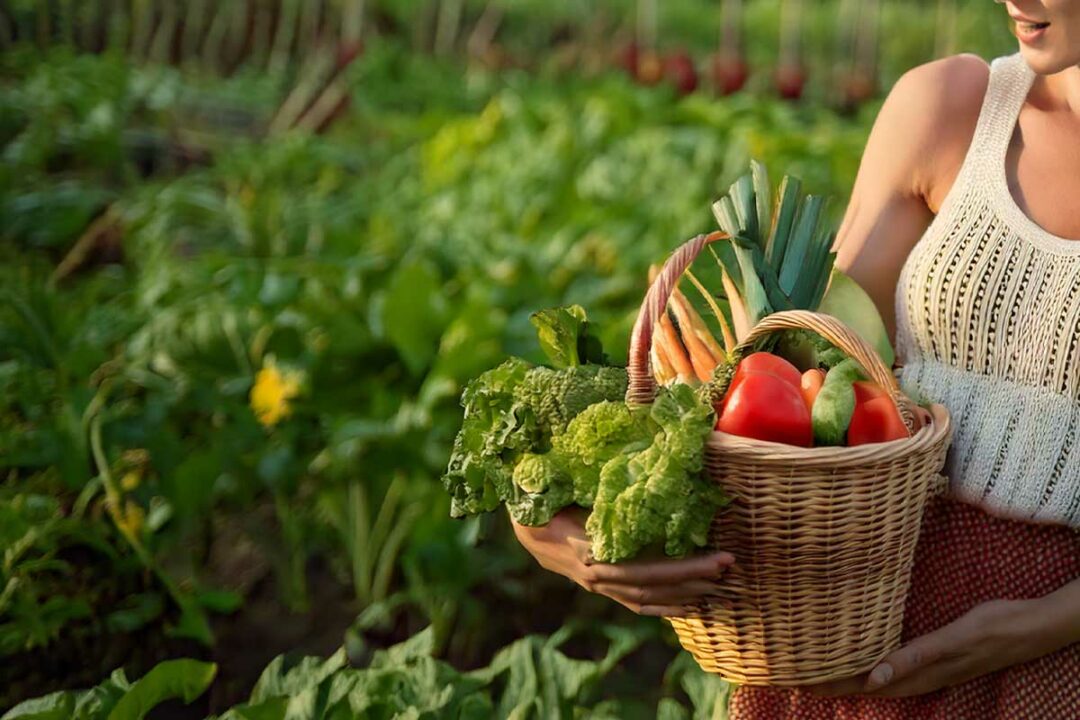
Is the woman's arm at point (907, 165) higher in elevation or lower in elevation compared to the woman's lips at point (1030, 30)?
lower

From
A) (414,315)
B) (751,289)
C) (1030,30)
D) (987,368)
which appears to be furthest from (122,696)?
(414,315)

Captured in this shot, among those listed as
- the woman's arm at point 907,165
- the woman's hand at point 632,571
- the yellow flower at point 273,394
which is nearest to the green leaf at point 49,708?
the woman's hand at point 632,571

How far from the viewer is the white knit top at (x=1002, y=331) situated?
187 centimetres

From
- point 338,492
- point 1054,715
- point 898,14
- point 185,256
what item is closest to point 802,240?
point 1054,715

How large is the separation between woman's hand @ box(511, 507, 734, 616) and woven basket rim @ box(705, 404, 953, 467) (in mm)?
140

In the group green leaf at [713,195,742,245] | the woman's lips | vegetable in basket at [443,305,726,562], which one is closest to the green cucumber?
vegetable in basket at [443,305,726,562]

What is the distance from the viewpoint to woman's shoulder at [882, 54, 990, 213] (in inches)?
77.5

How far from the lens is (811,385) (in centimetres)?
180

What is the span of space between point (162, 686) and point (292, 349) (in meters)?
1.83

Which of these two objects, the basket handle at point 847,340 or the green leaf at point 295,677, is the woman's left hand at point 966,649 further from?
the green leaf at point 295,677

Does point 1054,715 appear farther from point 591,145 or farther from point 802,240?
point 591,145

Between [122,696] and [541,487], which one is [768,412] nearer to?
[541,487]

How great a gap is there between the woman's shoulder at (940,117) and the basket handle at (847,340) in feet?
1.24

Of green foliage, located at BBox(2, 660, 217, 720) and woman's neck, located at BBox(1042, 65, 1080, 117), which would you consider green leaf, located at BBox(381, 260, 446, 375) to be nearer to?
green foliage, located at BBox(2, 660, 217, 720)
